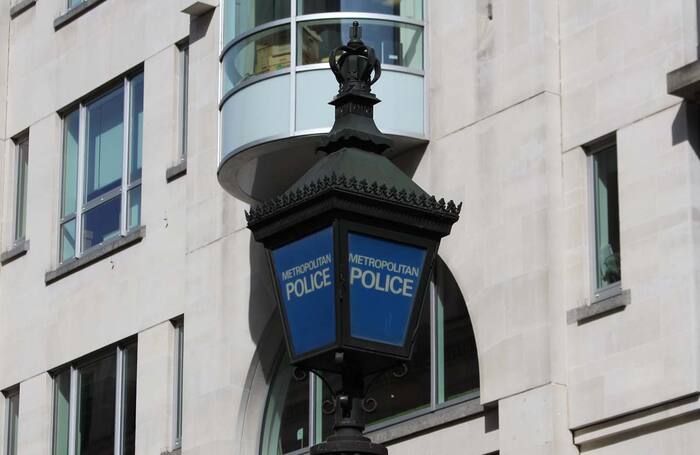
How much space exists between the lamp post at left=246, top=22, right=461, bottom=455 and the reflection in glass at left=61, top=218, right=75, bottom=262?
58.9 ft

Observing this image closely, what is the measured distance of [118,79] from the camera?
2791 centimetres

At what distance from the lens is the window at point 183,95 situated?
1035 inches

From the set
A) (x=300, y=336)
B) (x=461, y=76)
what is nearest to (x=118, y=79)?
(x=461, y=76)

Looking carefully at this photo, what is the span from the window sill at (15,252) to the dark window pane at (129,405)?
11.1ft

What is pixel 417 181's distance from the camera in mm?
21391

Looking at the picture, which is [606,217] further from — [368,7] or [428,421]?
[368,7]

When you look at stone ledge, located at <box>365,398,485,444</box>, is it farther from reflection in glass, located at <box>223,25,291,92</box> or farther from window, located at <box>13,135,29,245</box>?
window, located at <box>13,135,29,245</box>

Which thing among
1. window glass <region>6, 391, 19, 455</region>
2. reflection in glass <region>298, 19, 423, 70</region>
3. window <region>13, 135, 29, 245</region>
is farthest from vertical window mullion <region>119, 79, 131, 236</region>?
reflection in glass <region>298, 19, 423, 70</region>

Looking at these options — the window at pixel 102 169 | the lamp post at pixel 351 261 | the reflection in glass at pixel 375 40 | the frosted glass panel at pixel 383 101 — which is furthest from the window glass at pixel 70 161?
the lamp post at pixel 351 261

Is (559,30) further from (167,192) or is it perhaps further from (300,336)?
(300,336)

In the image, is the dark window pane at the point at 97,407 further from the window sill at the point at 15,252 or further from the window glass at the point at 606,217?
the window glass at the point at 606,217

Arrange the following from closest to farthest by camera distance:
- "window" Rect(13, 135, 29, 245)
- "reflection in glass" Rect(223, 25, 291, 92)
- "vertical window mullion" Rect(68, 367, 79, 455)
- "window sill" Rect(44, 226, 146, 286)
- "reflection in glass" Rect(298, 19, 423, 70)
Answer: "reflection in glass" Rect(298, 19, 423, 70) → "reflection in glass" Rect(223, 25, 291, 92) → "window sill" Rect(44, 226, 146, 286) → "vertical window mullion" Rect(68, 367, 79, 455) → "window" Rect(13, 135, 29, 245)

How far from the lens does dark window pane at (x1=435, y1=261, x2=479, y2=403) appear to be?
68.1ft

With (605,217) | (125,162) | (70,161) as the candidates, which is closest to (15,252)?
(70,161)
